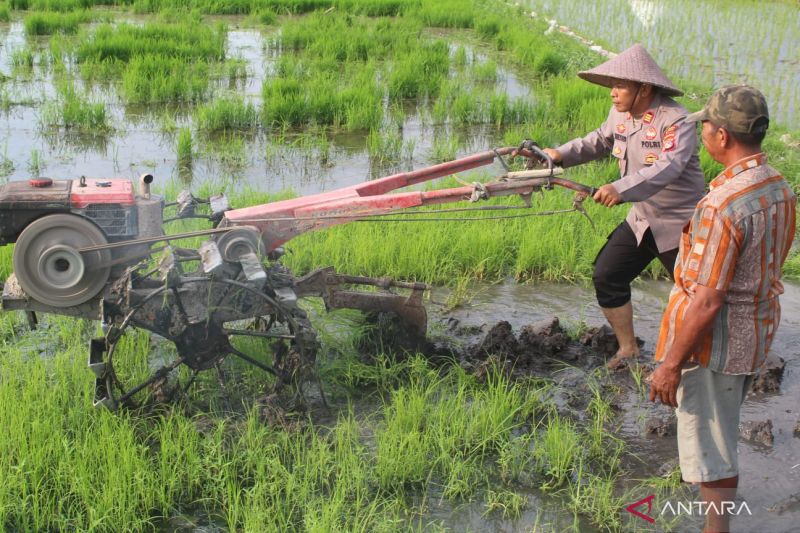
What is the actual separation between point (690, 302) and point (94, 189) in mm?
2494

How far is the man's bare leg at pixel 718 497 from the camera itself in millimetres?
3039

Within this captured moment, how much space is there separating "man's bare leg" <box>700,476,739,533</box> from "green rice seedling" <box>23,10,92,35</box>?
10701 mm

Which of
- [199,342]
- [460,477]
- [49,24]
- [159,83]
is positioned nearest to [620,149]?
[460,477]

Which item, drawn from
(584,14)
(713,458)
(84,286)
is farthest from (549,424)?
(584,14)

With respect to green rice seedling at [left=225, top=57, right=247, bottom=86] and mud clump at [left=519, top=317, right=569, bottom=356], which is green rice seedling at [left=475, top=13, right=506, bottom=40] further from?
mud clump at [left=519, top=317, right=569, bottom=356]

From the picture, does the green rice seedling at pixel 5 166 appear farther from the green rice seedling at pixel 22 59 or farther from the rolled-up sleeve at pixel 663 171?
the rolled-up sleeve at pixel 663 171

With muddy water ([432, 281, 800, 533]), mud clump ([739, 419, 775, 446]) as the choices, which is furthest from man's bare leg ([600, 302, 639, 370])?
mud clump ([739, 419, 775, 446])

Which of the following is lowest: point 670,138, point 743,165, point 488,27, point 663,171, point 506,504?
point 506,504

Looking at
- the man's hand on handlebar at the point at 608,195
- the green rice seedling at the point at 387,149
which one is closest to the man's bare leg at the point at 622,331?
the man's hand on handlebar at the point at 608,195

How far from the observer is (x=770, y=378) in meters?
4.44

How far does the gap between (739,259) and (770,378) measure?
1898 mm

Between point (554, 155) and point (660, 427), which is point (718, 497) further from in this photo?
point (554, 155)

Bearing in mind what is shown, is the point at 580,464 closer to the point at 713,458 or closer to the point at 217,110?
the point at 713,458

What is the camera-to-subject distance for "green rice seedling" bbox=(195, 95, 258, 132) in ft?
26.9
